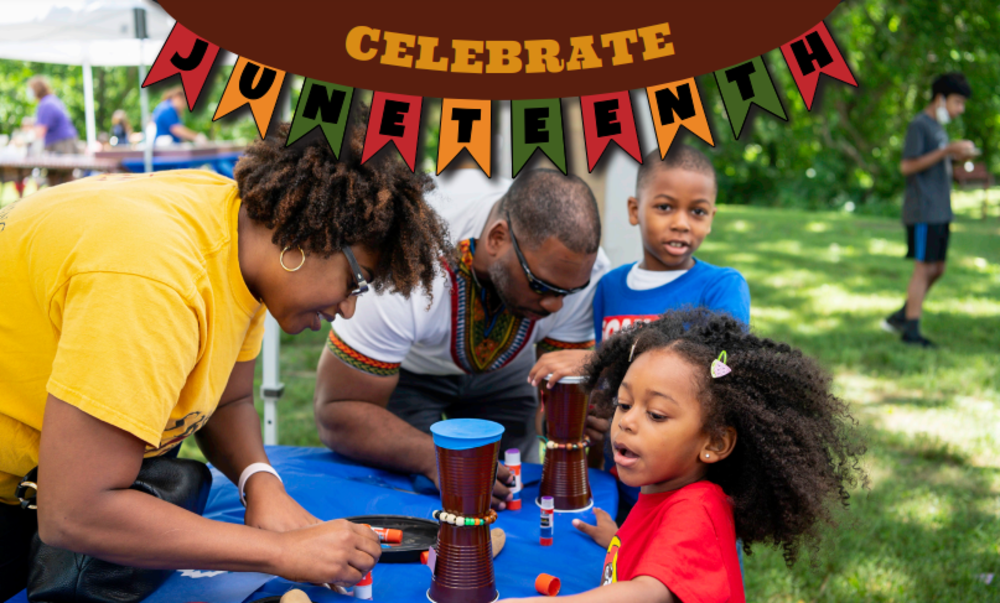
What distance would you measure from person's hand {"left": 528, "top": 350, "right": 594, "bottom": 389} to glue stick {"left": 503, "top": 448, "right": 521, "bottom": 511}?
0.22m

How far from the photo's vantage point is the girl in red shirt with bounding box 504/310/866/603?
A: 1719 mm

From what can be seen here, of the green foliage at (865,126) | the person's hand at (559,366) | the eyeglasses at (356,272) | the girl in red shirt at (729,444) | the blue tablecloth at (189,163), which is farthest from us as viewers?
the green foliage at (865,126)

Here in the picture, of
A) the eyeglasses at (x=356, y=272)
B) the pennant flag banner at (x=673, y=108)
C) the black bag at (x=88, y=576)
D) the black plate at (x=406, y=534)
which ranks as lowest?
the black plate at (x=406, y=534)

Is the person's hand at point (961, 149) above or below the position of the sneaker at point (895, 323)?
above

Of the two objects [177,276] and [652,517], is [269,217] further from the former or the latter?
[652,517]

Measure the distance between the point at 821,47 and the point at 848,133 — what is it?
688 inches

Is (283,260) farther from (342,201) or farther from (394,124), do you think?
(394,124)

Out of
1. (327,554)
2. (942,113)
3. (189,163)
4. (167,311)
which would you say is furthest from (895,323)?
(189,163)

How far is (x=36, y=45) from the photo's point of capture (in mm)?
10180

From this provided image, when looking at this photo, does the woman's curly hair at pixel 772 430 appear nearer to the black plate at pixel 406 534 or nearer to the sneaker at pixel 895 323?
the black plate at pixel 406 534

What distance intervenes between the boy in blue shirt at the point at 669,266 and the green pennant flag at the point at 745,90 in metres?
0.90

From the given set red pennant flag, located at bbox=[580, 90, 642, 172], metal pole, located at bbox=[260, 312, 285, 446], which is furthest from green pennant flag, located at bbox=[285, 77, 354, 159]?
metal pole, located at bbox=[260, 312, 285, 446]

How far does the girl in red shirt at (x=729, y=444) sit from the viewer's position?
172 centimetres

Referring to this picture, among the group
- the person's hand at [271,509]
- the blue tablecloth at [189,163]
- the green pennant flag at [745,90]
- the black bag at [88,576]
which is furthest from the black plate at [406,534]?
the blue tablecloth at [189,163]
